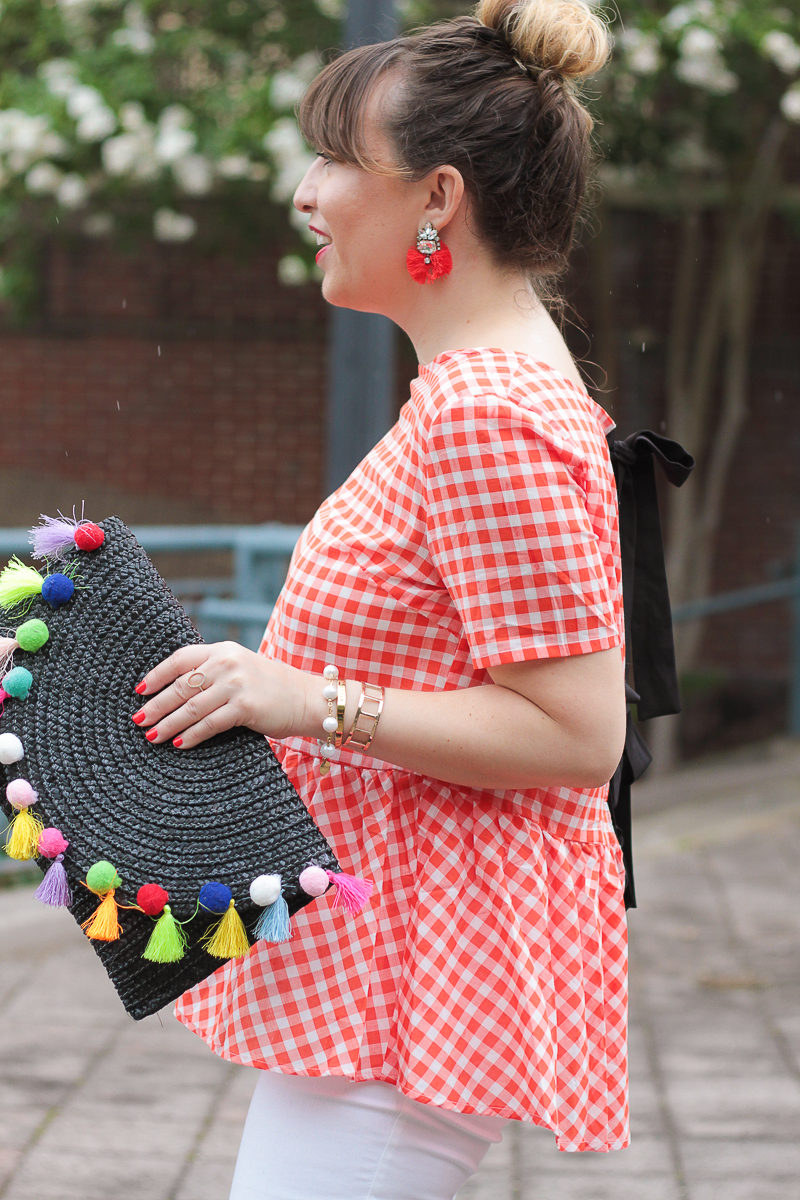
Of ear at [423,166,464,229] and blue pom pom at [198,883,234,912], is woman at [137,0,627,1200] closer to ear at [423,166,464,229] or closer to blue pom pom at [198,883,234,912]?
ear at [423,166,464,229]

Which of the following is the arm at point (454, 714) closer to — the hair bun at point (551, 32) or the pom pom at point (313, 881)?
the pom pom at point (313, 881)

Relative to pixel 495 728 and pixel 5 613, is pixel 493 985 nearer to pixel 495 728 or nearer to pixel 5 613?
pixel 495 728

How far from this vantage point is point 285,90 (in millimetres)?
7156

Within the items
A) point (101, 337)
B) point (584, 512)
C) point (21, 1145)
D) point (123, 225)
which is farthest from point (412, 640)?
point (101, 337)

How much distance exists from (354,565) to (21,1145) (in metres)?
2.38

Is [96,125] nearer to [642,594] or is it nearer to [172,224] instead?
[172,224]

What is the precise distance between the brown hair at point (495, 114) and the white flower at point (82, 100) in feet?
20.0

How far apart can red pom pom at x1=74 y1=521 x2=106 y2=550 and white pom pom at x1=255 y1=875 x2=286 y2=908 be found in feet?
1.33

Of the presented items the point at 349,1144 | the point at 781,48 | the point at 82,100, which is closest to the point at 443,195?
the point at 349,1144

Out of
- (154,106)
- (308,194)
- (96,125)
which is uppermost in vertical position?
(308,194)

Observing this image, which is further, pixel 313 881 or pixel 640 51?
pixel 640 51

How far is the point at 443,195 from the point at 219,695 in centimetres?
60

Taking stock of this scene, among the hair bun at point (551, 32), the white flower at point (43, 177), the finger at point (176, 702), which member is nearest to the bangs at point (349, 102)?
the hair bun at point (551, 32)

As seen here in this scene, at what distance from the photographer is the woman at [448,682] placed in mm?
1455
